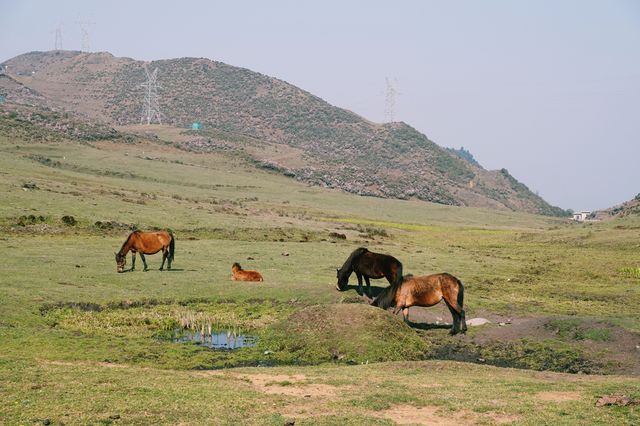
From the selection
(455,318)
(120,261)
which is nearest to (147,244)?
(120,261)

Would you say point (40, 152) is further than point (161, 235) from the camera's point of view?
Yes

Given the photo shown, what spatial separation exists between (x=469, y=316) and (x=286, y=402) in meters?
12.7

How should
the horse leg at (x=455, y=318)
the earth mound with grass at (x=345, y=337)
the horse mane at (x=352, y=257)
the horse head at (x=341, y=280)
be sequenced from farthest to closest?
the horse head at (x=341, y=280) → the horse mane at (x=352, y=257) → the horse leg at (x=455, y=318) → the earth mound with grass at (x=345, y=337)

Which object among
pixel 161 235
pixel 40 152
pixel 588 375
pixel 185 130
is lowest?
pixel 588 375

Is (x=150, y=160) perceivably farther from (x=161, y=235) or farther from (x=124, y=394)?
(x=124, y=394)

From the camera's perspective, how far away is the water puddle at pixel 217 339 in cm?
2020

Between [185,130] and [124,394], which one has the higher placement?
[185,130]

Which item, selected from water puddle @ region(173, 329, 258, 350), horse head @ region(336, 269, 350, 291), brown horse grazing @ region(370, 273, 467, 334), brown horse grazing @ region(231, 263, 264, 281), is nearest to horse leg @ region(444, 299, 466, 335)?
brown horse grazing @ region(370, 273, 467, 334)

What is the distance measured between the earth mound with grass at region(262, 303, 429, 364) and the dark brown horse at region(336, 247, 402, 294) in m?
4.09

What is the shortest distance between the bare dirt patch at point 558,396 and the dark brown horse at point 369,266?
34.2 ft

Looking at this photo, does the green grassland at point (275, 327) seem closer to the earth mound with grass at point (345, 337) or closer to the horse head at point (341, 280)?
the earth mound with grass at point (345, 337)

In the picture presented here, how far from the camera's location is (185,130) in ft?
512

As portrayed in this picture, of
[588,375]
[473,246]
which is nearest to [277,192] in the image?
[473,246]

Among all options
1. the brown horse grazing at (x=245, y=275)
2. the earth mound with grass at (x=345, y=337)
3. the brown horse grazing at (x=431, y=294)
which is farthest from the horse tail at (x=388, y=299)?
the brown horse grazing at (x=245, y=275)
